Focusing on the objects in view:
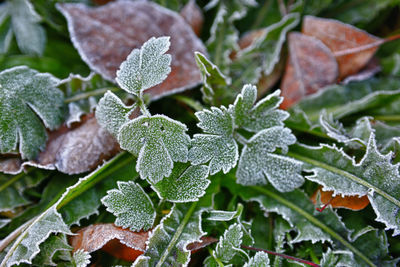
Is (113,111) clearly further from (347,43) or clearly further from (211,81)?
(347,43)

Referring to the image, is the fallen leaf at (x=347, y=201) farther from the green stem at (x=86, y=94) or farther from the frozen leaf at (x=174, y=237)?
the green stem at (x=86, y=94)

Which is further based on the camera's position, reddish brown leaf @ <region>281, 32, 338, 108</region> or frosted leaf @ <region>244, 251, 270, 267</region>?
reddish brown leaf @ <region>281, 32, 338, 108</region>

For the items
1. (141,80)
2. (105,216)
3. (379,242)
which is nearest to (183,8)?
A: (141,80)

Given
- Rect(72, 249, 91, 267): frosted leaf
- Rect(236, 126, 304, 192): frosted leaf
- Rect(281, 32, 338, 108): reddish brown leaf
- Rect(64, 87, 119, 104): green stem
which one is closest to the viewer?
Rect(72, 249, 91, 267): frosted leaf

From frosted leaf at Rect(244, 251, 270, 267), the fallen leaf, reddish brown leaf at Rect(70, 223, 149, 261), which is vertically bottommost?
reddish brown leaf at Rect(70, 223, 149, 261)

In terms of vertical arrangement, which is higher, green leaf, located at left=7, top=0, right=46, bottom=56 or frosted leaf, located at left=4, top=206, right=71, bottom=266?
green leaf, located at left=7, top=0, right=46, bottom=56

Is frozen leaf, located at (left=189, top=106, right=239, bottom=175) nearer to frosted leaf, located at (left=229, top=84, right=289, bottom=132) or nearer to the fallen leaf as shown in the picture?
frosted leaf, located at (left=229, top=84, right=289, bottom=132)

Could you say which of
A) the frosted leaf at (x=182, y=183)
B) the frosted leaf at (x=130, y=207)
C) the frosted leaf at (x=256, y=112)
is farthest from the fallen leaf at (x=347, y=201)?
the frosted leaf at (x=130, y=207)

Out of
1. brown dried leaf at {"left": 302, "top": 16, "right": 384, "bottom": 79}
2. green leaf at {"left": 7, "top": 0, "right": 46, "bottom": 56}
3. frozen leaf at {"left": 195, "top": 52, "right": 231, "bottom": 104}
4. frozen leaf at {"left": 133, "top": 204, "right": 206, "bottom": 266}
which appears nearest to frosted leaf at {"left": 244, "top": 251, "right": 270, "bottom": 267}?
frozen leaf at {"left": 133, "top": 204, "right": 206, "bottom": 266}
